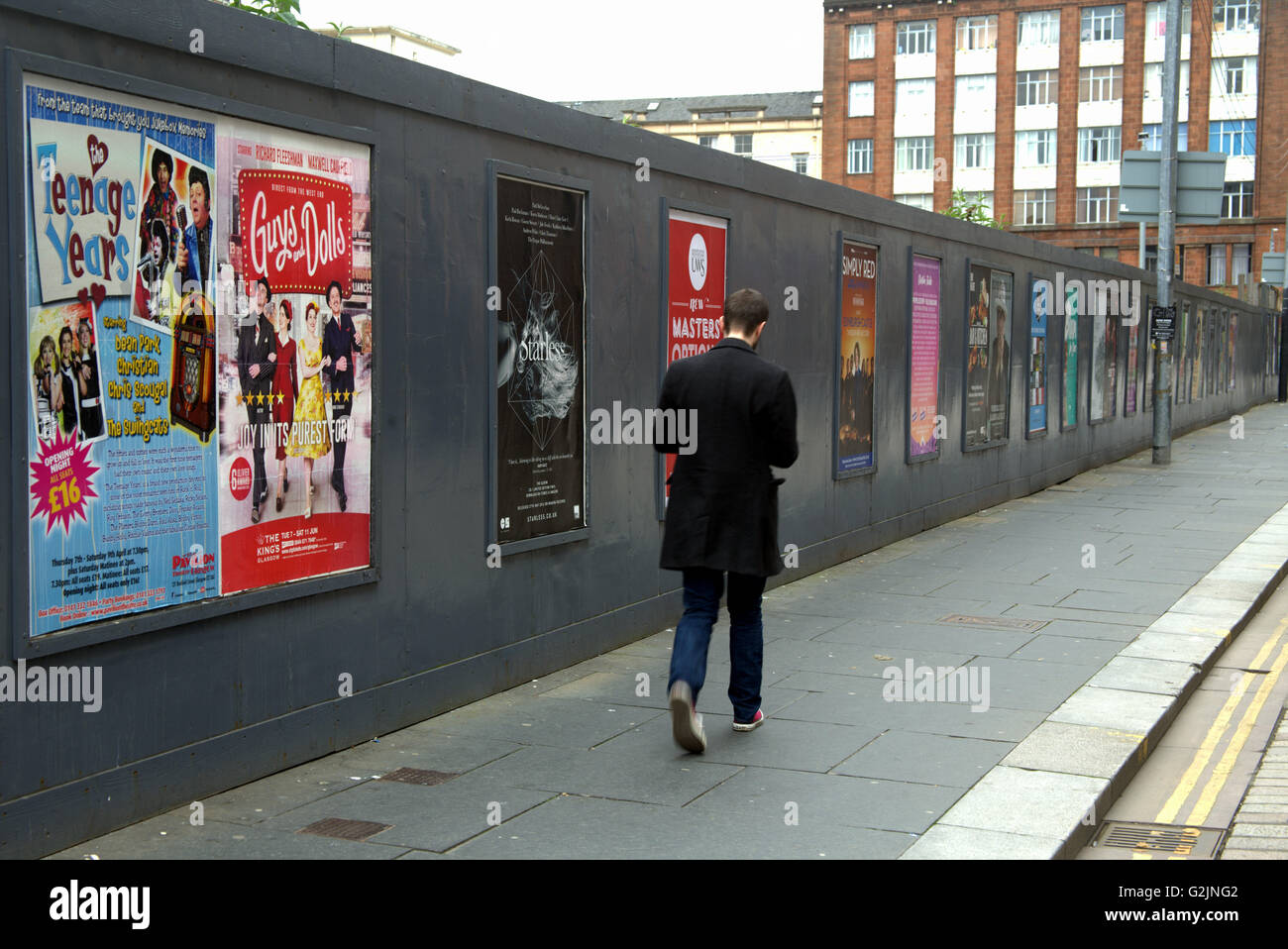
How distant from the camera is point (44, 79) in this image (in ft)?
13.8

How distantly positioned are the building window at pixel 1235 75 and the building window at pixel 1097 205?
690 centimetres

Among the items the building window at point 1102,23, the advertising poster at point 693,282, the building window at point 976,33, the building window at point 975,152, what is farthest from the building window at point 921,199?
the advertising poster at point 693,282

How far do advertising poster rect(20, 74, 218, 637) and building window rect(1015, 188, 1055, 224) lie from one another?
71.7 m

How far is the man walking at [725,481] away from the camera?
18.6ft

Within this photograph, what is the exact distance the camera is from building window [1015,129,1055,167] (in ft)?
234

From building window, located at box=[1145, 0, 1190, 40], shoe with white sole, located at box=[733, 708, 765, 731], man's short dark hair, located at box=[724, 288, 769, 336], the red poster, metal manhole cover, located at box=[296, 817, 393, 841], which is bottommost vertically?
metal manhole cover, located at box=[296, 817, 393, 841]

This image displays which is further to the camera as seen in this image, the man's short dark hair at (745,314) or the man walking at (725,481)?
the man's short dark hair at (745,314)

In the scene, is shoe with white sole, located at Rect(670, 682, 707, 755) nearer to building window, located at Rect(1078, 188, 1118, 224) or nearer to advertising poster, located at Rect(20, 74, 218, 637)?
advertising poster, located at Rect(20, 74, 218, 637)

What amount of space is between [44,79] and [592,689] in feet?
12.3

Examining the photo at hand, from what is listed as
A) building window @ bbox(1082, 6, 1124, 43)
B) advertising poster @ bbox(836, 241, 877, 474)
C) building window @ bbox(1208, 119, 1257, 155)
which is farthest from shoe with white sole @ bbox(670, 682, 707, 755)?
building window @ bbox(1082, 6, 1124, 43)

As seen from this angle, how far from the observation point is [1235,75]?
67.8 metres

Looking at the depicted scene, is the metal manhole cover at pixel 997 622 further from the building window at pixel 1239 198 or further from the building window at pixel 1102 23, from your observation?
the building window at pixel 1102 23
